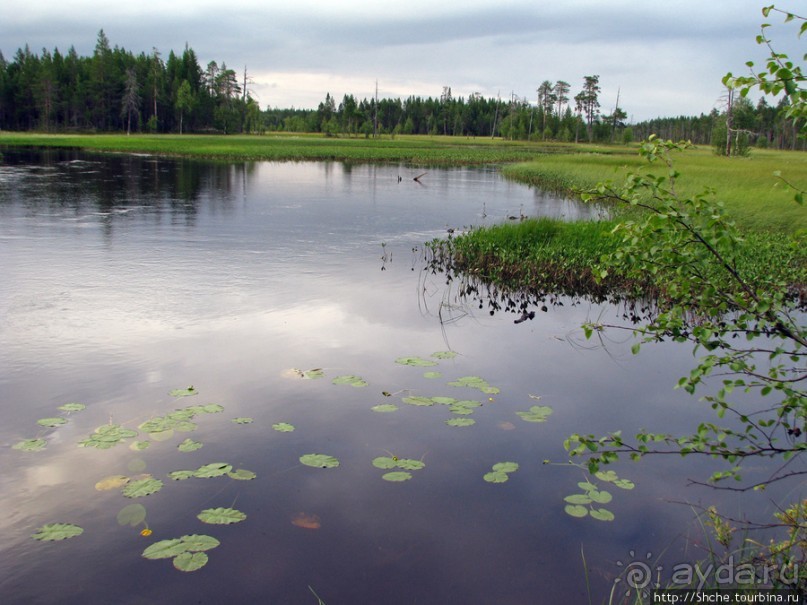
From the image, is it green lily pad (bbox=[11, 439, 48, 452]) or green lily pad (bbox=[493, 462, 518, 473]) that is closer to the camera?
green lily pad (bbox=[11, 439, 48, 452])

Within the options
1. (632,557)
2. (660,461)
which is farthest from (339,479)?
(660,461)

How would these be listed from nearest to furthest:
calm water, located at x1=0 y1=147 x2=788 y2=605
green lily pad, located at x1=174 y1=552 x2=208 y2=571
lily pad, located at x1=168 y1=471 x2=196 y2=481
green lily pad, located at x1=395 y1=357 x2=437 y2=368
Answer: green lily pad, located at x1=174 y1=552 x2=208 y2=571
calm water, located at x1=0 y1=147 x2=788 y2=605
lily pad, located at x1=168 y1=471 x2=196 y2=481
green lily pad, located at x1=395 y1=357 x2=437 y2=368

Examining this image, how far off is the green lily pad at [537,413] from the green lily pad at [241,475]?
382 cm

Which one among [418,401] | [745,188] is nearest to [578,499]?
[418,401]

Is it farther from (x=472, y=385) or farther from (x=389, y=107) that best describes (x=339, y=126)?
(x=472, y=385)

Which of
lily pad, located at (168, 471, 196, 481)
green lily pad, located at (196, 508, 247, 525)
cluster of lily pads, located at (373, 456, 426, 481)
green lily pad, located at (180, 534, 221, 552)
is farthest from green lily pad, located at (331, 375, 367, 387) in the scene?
green lily pad, located at (180, 534, 221, 552)

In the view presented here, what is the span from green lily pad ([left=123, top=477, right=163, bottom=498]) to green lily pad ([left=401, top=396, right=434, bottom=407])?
3.65 m

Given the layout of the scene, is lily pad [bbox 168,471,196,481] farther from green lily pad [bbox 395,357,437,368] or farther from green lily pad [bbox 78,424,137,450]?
green lily pad [bbox 395,357,437,368]

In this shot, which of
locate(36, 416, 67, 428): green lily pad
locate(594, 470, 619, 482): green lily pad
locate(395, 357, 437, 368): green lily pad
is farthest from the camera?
locate(395, 357, 437, 368): green lily pad

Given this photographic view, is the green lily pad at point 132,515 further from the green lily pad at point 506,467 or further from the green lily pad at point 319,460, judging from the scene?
the green lily pad at point 506,467

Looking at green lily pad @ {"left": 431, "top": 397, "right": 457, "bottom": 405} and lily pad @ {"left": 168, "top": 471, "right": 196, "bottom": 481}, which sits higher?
green lily pad @ {"left": 431, "top": 397, "right": 457, "bottom": 405}

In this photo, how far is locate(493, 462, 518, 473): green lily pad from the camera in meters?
7.84

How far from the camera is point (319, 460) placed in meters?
7.80

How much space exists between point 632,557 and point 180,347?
25.9 feet
